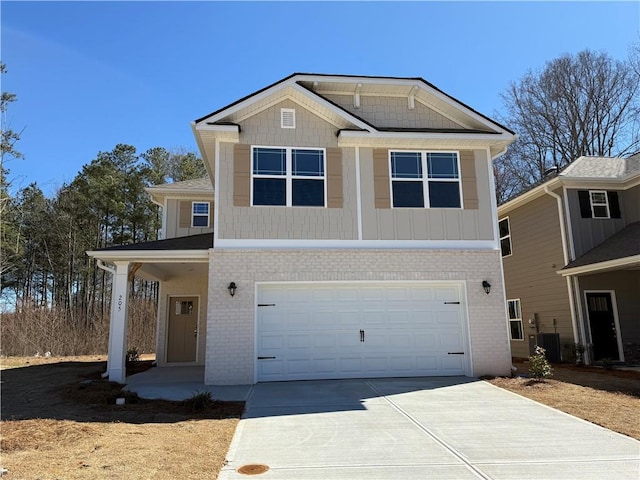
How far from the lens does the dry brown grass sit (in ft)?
21.9

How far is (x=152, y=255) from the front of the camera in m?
10.6

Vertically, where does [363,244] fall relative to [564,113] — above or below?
below

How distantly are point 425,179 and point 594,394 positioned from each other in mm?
5691

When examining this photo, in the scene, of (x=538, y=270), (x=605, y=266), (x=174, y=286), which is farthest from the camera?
(x=538, y=270)

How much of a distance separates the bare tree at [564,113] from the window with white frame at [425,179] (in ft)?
51.6

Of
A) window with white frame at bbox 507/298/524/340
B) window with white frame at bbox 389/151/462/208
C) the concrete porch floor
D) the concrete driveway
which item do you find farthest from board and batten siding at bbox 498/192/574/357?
the concrete porch floor

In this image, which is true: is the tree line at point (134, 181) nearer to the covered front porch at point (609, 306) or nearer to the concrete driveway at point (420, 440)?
the covered front porch at point (609, 306)

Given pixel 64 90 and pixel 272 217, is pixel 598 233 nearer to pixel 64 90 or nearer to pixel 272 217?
pixel 272 217

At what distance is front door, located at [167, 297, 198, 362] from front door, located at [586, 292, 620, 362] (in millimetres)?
12081

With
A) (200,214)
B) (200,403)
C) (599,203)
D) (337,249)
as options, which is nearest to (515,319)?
(599,203)

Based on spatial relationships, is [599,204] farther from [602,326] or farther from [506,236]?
[602,326]

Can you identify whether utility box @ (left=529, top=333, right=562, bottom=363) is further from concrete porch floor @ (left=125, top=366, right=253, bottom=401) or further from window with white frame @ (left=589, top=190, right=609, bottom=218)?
concrete porch floor @ (left=125, top=366, right=253, bottom=401)

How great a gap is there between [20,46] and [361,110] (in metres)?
9.17

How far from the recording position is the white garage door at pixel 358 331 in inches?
405
